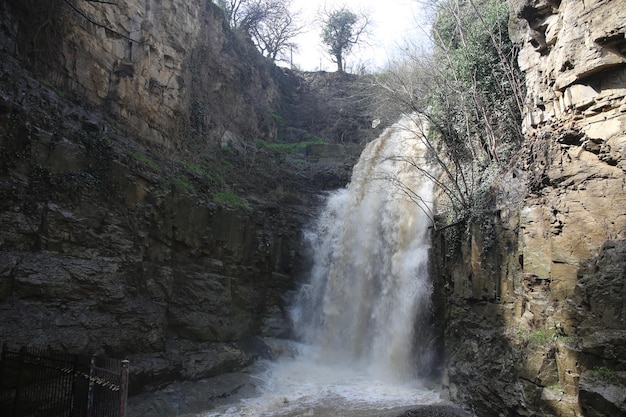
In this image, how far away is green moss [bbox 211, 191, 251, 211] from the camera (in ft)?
49.7

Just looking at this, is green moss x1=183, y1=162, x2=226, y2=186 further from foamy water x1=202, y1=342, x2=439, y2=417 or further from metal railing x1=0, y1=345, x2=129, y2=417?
metal railing x1=0, y1=345, x2=129, y2=417

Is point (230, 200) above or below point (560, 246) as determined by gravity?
→ above

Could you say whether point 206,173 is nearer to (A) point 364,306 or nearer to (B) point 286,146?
(A) point 364,306

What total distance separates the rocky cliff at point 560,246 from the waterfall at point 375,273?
2.93 meters

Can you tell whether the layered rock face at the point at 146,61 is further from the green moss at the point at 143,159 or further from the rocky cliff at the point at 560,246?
the rocky cliff at the point at 560,246

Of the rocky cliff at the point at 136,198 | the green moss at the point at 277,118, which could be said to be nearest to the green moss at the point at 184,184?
the rocky cliff at the point at 136,198

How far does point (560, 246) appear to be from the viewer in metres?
8.06

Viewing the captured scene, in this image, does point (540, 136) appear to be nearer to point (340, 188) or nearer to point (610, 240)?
point (610, 240)

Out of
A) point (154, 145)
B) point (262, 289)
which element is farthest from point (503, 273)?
point (154, 145)

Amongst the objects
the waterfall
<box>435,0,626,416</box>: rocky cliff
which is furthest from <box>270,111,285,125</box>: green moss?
<box>435,0,626,416</box>: rocky cliff

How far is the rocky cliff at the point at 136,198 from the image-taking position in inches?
371

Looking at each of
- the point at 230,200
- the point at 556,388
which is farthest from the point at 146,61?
the point at 556,388

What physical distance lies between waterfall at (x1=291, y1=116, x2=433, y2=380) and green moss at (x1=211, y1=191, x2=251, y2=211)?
10.7ft

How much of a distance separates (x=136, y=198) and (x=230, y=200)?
13.6ft
